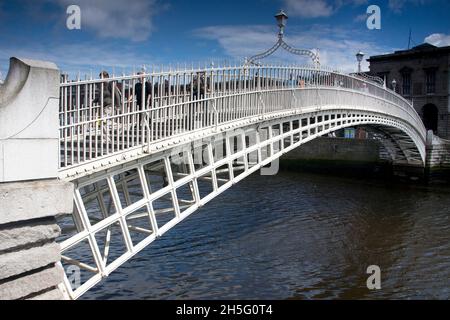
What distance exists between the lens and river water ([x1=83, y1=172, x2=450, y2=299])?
33.6ft

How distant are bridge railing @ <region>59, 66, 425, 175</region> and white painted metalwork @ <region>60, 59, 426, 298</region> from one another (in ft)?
0.06

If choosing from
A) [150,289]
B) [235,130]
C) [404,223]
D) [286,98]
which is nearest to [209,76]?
[235,130]

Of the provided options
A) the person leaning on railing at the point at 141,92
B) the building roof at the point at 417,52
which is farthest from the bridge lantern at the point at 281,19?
the building roof at the point at 417,52

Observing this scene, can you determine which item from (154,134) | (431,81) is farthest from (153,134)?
(431,81)

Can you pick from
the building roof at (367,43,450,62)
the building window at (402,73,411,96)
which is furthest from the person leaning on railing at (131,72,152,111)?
the building window at (402,73,411,96)

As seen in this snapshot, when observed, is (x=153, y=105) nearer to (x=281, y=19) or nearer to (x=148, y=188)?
(x=148, y=188)

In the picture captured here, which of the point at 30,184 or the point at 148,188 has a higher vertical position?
the point at 30,184

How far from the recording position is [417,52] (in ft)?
145

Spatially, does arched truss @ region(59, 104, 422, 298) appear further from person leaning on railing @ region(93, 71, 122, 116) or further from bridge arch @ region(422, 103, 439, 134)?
bridge arch @ region(422, 103, 439, 134)

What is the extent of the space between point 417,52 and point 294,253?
3803 centimetres

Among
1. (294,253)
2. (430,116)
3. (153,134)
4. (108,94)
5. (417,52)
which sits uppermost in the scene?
(417,52)
